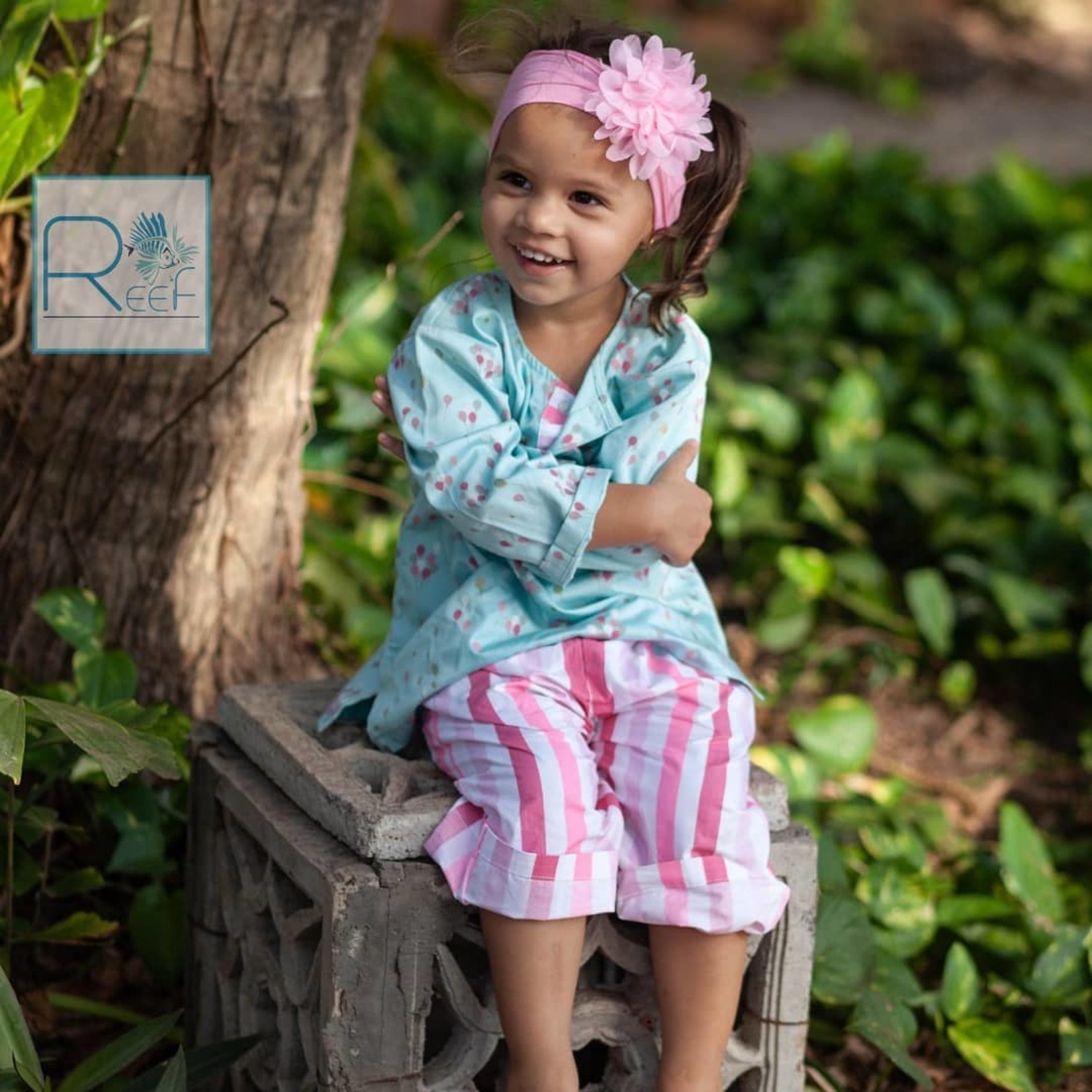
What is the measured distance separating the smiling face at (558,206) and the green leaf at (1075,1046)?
4.16 feet

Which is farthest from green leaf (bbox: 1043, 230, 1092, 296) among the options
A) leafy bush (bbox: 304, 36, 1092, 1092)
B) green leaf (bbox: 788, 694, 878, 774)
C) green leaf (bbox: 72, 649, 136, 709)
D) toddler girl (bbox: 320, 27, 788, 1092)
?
green leaf (bbox: 72, 649, 136, 709)

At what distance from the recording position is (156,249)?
6.55 feet

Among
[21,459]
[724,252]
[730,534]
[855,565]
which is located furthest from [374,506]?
[724,252]

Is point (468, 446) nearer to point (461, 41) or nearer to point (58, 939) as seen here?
point (461, 41)

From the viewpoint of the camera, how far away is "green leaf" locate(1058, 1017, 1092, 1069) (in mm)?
2248

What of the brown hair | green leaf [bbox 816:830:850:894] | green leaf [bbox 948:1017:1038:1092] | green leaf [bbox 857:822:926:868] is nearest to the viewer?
the brown hair

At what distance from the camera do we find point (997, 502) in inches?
149

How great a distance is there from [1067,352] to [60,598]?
114 inches

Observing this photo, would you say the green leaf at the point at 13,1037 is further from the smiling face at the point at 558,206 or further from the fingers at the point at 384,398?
the smiling face at the point at 558,206

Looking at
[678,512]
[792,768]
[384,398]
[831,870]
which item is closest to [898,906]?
[831,870]

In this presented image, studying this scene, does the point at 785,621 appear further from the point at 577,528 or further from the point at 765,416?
the point at 577,528

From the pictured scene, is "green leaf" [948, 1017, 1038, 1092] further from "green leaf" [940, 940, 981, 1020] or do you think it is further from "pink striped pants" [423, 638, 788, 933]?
"pink striped pants" [423, 638, 788, 933]

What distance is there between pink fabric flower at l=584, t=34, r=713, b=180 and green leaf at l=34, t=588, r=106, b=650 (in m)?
0.95

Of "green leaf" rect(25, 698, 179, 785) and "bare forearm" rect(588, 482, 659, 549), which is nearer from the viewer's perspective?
"green leaf" rect(25, 698, 179, 785)
